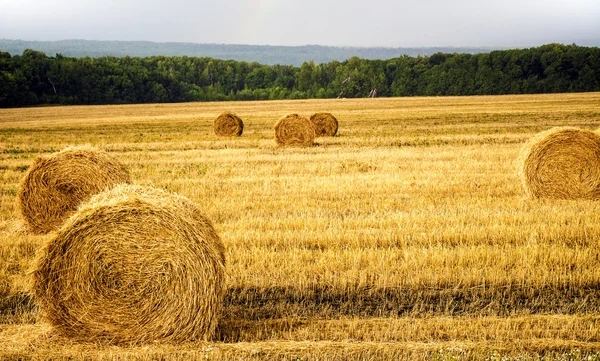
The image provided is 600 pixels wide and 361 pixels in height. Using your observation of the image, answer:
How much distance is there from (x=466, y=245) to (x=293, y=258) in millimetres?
2571

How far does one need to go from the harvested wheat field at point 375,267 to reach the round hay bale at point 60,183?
507mm

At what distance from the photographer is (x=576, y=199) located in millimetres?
13000

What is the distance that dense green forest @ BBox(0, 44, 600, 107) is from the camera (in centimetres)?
8362

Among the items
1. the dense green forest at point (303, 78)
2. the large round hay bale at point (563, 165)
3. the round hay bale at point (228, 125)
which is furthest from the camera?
the dense green forest at point (303, 78)

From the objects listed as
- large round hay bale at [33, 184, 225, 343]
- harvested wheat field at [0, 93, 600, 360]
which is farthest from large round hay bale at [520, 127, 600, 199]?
large round hay bale at [33, 184, 225, 343]

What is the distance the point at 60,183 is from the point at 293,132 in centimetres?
1266

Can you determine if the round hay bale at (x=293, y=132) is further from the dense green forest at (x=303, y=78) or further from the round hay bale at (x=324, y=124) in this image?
the dense green forest at (x=303, y=78)

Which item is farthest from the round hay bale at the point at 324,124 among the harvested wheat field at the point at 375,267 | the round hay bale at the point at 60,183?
the round hay bale at the point at 60,183

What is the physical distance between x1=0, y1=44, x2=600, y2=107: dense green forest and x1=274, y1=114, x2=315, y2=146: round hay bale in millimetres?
59865

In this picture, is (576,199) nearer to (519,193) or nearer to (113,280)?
(519,193)

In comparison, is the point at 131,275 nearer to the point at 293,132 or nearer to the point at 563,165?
the point at 563,165

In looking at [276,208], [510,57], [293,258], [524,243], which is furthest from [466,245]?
[510,57]

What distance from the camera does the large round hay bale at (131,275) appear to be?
20.9 feet

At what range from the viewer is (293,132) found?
2333cm
